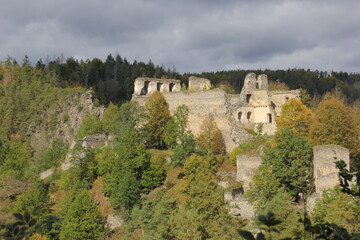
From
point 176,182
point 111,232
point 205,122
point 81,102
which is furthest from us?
point 81,102

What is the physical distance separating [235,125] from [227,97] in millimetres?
2679

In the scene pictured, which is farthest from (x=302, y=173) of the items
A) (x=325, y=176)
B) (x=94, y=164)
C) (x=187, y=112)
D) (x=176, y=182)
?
(x=94, y=164)

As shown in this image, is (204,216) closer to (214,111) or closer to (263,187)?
(263,187)

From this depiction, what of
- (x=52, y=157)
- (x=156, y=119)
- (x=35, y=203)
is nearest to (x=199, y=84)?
(x=156, y=119)

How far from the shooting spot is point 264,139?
96.0ft

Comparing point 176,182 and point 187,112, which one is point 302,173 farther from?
point 187,112

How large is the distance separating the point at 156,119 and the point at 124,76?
38.6 metres

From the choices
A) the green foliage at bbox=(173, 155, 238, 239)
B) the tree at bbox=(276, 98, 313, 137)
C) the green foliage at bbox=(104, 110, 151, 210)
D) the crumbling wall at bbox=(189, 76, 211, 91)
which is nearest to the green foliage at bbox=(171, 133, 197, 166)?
the green foliage at bbox=(104, 110, 151, 210)

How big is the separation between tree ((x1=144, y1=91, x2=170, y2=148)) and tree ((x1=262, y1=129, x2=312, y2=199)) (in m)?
13.0

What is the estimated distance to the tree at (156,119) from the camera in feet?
109

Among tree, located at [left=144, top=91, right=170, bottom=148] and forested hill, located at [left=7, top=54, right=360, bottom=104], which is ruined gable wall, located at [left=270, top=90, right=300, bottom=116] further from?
forested hill, located at [left=7, top=54, right=360, bottom=104]

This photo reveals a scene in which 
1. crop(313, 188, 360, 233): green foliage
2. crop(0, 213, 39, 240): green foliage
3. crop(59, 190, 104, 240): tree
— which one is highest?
crop(0, 213, 39, 240): green foliage

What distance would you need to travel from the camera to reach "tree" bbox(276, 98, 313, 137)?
26.9 meters

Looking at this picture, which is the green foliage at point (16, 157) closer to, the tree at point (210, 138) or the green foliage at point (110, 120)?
the green foliage at point (110, 120)
